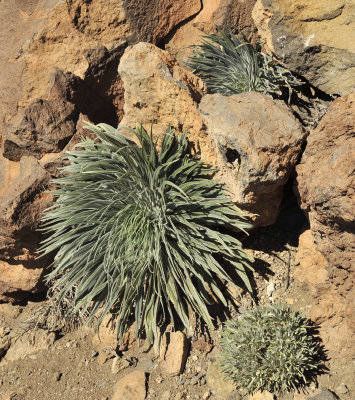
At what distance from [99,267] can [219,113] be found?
156 centimetres

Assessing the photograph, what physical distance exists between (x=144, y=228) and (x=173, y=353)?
1.03m

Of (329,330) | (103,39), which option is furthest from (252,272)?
(103,39)

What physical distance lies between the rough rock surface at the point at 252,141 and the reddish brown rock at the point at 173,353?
46.9 inches

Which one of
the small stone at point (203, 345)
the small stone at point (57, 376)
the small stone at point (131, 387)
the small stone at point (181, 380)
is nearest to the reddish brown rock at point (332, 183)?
the small stone at point (203, 345)

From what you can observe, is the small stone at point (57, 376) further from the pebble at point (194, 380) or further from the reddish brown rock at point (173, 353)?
the pebble at point (194, 380)

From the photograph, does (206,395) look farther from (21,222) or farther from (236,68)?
(236,68)

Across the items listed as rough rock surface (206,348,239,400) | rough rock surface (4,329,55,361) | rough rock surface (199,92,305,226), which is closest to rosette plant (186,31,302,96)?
rough rock surface (199,92,305,226)

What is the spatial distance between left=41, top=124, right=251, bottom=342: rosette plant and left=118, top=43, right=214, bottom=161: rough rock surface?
134mm

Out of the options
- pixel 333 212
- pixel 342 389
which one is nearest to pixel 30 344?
pixel 342 389

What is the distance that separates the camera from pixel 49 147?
4.25 m

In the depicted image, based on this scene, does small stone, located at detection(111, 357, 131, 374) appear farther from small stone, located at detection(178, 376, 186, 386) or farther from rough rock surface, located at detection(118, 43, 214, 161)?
rough rock surface, located at detection(118, 43, 214, 161)

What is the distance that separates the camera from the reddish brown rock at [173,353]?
12.1 ft

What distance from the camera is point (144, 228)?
3.69 meters

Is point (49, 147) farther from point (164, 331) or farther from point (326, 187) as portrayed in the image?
point (326, 187)
